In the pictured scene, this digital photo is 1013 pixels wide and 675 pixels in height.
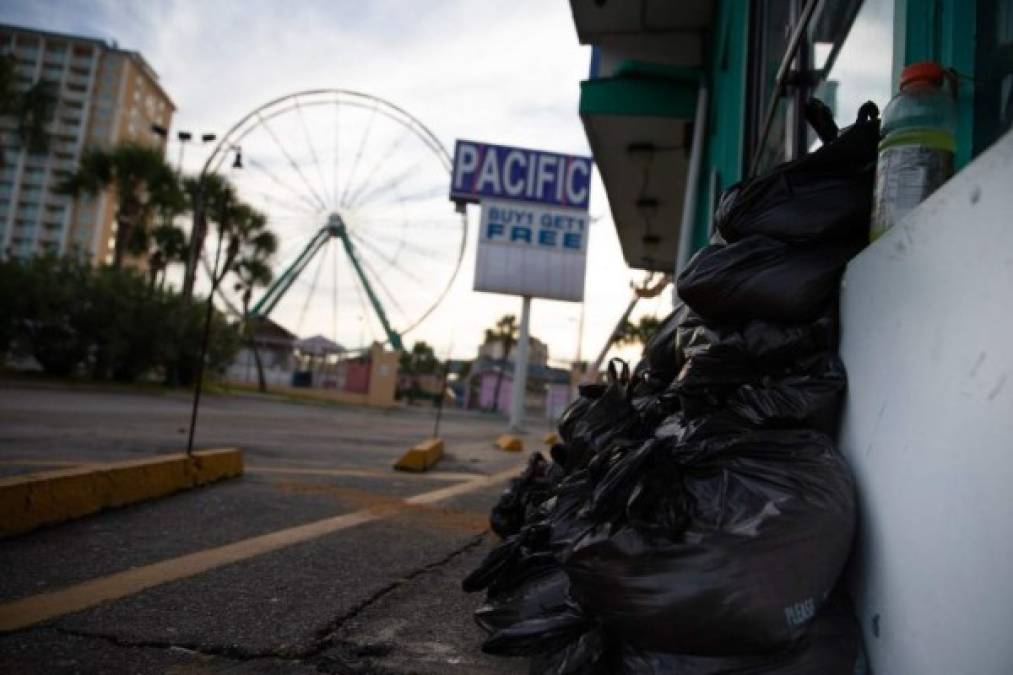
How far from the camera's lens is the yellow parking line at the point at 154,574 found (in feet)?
5.57

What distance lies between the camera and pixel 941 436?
98cm

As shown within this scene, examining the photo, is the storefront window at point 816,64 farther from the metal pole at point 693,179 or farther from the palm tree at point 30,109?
the palm tree at point 30,109

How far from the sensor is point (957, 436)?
0.93m

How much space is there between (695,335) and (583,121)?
19.4 feet

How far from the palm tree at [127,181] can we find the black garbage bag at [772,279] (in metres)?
25.1

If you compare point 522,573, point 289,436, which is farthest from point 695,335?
point 289,436

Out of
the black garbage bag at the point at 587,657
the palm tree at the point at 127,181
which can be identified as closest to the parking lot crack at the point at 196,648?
the black garbage bag at the point at 587,657

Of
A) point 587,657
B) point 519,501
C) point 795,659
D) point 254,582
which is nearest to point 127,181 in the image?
point 519,501

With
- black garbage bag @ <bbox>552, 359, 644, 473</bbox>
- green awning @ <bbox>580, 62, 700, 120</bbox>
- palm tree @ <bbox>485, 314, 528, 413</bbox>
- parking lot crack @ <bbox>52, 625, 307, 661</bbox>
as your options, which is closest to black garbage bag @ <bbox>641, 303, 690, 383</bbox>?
black garbage bag @ <bbox>552, 359, 644, 473</bbox>

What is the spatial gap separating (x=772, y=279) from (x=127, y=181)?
2641 centimetres

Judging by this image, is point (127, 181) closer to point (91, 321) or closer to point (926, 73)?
point (91, 321)

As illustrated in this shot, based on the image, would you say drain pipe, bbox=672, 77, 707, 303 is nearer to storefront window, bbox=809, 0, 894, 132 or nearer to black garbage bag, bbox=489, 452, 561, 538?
storefront window, bbox=809, 0, 894, 132

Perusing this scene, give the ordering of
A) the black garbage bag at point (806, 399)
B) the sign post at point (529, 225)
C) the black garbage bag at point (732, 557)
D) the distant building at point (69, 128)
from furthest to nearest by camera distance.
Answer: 1. the distant building at point (69, 128)
2. the sign post at point (529, 225)
3. the black garbage bag at point (806, 399)
4. the black garbage bag at point (732, 557)

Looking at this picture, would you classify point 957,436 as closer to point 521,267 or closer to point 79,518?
point 79,518
